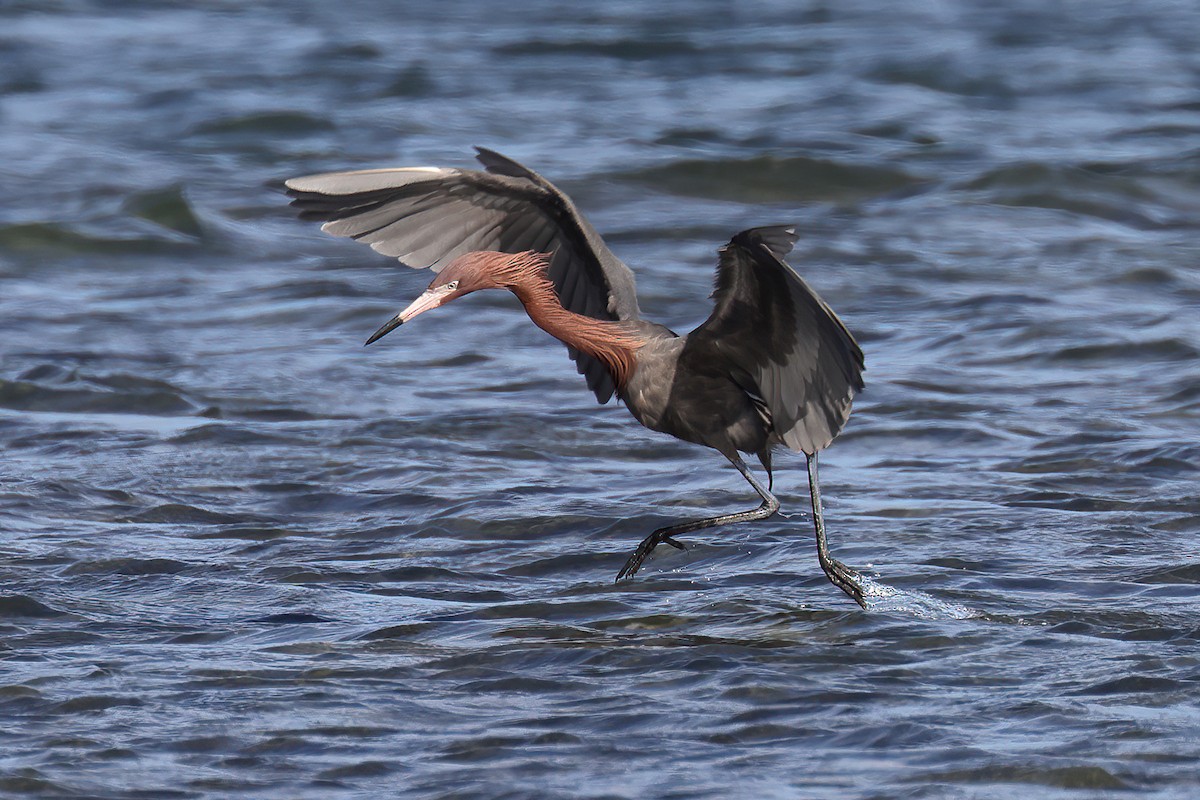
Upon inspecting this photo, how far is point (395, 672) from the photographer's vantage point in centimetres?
631

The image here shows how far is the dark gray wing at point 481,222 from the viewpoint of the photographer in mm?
7457

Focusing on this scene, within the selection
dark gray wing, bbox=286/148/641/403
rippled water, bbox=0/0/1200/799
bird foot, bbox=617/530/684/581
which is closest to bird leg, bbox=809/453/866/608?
rippled water, bbox=0/0/1200/799

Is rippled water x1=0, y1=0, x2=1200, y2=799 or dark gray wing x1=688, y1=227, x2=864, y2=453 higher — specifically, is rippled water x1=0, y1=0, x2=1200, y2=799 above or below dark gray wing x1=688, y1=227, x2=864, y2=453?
below

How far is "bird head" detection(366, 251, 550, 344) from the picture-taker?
6.81 metres

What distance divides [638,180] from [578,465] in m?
6.66

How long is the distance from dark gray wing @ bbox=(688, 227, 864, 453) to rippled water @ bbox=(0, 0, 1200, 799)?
74cm

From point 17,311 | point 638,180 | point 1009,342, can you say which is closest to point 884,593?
point 1009,342

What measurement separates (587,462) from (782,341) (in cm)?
265

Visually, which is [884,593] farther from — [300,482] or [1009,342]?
[1009,342]

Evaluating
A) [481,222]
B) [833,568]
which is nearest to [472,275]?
[481,222]

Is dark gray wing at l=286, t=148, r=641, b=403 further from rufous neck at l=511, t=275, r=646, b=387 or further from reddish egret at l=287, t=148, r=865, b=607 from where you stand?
rufous neck at l=511, t=275, r=646, b=387

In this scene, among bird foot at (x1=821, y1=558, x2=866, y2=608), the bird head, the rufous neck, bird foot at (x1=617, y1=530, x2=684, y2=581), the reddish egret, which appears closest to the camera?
the reddish egret

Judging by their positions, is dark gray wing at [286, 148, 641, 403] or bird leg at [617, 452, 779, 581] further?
dark gray wing at [286, 148, 641, 403]

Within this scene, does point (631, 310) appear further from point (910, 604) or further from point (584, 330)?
point (910, 604)
